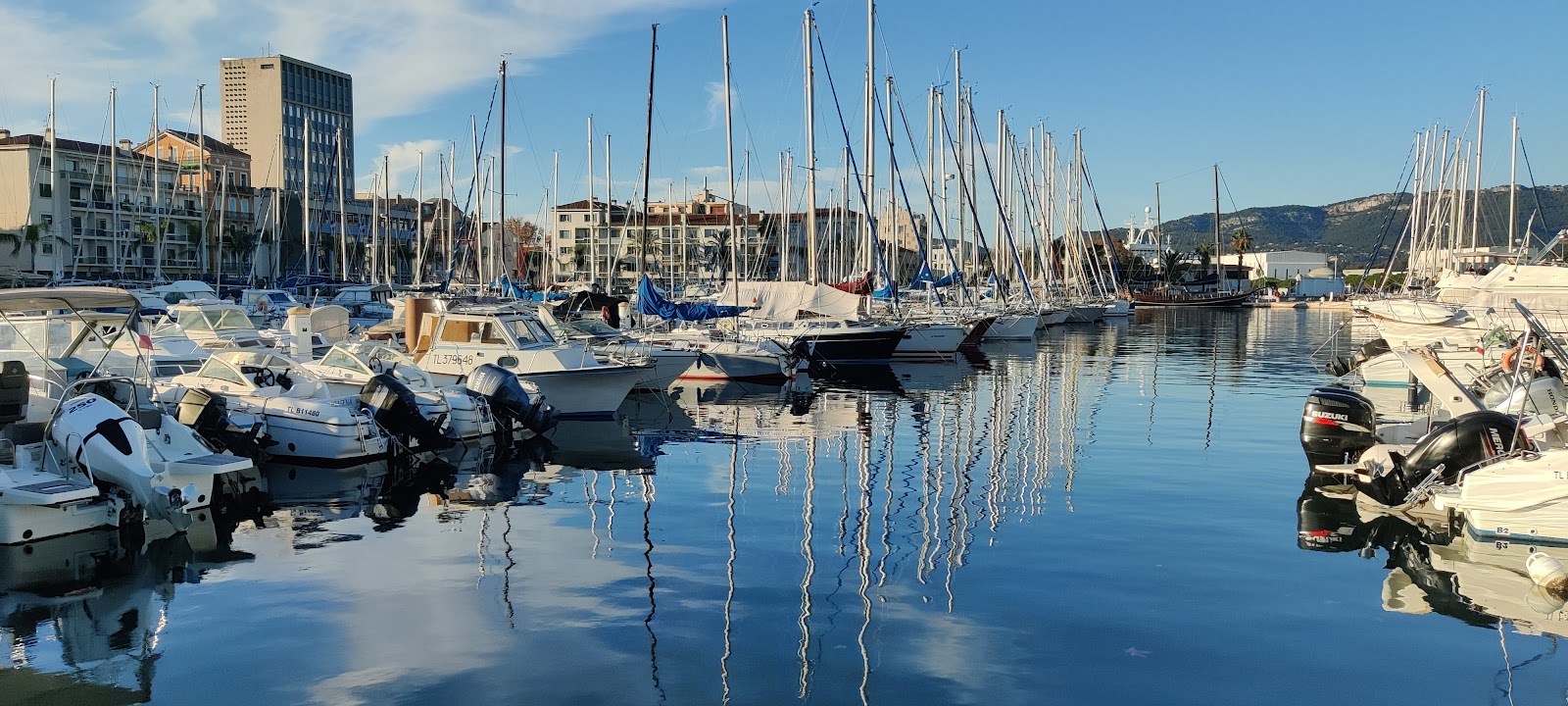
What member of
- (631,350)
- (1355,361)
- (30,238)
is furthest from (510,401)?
(30,238)

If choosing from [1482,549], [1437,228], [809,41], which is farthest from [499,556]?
[1437,228]

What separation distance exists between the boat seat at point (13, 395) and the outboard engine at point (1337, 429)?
1861cm

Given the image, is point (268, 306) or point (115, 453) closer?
point (115, 453)

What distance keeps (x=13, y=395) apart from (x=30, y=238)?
234 feet

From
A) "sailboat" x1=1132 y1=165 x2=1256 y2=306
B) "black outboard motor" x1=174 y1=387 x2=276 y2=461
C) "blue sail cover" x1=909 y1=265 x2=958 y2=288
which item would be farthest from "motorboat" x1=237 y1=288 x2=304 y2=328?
"sailboat" x1=1132 y1=165 x2=1256 y2=306

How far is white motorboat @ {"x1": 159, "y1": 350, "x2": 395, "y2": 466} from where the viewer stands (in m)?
20.8

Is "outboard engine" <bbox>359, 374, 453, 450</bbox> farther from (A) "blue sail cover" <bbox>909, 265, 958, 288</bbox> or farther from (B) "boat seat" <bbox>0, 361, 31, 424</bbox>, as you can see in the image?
(A) "blue sail cover" <bbox>909, 265, 958, 288</bbox>

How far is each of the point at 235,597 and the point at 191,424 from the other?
27.0 ft

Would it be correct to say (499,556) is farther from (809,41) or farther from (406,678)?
(809,41)

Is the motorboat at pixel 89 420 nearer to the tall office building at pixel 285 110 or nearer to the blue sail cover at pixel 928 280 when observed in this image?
the blue sail cover at pixel 928 280

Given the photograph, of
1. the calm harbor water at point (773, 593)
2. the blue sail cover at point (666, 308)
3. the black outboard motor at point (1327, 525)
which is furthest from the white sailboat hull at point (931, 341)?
the black outboard motor at point (1327, 525)

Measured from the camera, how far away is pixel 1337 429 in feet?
63.2

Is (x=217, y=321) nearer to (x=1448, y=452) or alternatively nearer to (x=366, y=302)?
(x=366, y=302)

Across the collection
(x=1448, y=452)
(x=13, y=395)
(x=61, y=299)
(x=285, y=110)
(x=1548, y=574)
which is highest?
(x=285, y=110)
